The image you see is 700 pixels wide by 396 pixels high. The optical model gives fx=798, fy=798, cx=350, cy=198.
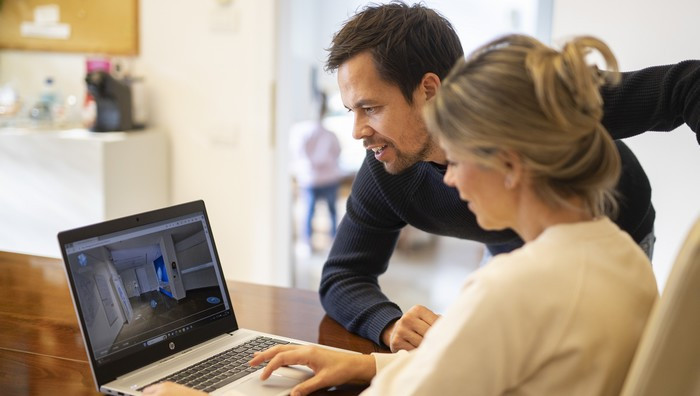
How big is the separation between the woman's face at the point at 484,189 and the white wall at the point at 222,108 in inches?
99.7

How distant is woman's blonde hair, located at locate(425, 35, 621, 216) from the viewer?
95 cm

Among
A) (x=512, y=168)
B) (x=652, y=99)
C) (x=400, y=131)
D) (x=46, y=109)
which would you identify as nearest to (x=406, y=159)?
→ (x=400, y=131)

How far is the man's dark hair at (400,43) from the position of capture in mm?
1686

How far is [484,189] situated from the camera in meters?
1.03

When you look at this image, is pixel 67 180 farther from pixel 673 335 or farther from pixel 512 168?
pixel 673 335

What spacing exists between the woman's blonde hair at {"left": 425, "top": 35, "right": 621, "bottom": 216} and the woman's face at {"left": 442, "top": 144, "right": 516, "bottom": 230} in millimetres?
23

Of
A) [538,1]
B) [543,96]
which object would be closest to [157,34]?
[538,1]

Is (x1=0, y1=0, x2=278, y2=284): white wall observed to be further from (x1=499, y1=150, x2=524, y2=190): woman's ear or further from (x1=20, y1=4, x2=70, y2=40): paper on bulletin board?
(x1=499, y1=150, x2=524, y2=190): woman's ear

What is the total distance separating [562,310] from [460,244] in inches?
173

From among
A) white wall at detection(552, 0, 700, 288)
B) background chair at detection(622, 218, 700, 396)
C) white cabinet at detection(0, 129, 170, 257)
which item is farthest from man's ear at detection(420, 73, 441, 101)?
white cabinet at detection(0, 129, 170, 257)

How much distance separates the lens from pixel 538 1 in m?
3.22

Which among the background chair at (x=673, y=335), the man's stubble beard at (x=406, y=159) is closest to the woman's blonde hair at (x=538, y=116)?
the background chair at (x=673, y=335)

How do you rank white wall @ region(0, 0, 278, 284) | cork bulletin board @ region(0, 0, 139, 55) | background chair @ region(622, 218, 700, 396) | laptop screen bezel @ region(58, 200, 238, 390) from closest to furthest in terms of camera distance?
1. background chair @ region(622, 218, 700, 396)
2. laptop screen bezel @ region(58, 200, 238, 390)
3. white wall @ region(0, 0, 278, 284)
4. cork bulletin board @ region(0, 0, 139, 55)

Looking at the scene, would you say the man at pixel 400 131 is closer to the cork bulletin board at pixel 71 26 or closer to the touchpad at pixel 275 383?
the touchpad at pixel 275 383
